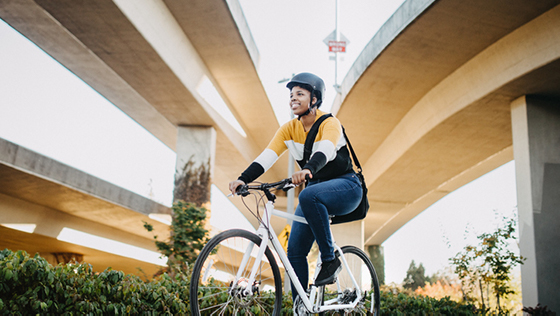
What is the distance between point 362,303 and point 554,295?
8.07 meters

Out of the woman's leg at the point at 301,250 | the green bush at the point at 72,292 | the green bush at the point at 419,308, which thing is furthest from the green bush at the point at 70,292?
the green bush at the point at 419,308

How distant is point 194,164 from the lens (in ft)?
51.9

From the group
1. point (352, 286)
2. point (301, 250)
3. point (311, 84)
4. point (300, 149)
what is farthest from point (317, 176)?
point (352, 286)

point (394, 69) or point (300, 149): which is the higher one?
point (394, 69)

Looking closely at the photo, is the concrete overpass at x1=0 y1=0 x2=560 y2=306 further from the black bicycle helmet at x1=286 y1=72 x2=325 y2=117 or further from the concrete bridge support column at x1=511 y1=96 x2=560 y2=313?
the black bicycle helmet at x1=286 y1=72 x2=325 y2=117

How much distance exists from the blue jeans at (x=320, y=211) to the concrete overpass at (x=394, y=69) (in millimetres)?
6636

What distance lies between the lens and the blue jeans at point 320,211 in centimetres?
356

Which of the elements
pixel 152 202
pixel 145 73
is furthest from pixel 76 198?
pixel 145 73

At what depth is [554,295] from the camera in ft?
34.1

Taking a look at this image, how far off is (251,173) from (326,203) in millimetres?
615

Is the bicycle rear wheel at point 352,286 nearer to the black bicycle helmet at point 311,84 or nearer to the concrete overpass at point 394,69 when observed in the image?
the black bicycle helmet at point 311,84

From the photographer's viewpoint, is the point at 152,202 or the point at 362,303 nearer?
the point at 362,303

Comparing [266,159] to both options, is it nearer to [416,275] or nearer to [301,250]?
[301,250]

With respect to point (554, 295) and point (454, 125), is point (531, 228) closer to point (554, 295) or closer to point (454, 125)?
point (554, 295)
